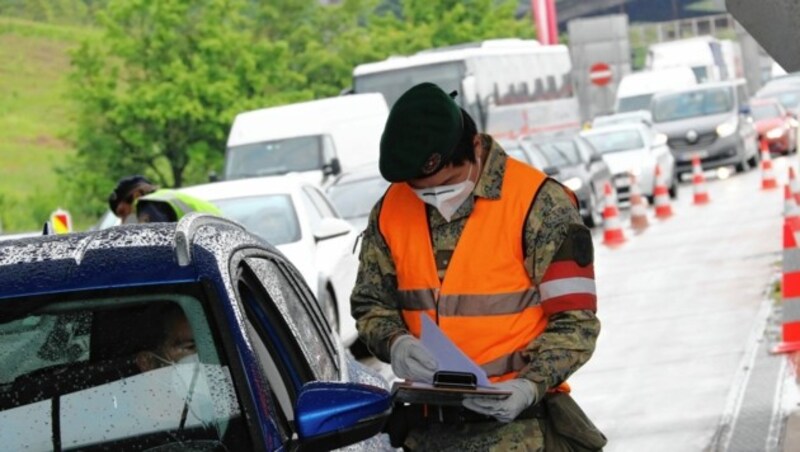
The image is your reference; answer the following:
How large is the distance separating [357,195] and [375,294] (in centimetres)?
1582

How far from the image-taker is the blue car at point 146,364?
4.30 m

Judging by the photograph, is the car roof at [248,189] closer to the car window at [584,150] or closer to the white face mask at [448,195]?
the white face mask at [448,195]

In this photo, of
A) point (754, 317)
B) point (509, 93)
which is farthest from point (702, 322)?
point (509, 93)

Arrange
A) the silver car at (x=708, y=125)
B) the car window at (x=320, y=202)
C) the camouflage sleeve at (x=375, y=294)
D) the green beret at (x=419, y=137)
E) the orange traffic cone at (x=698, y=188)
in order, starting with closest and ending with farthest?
the green beret at (x=419, y=137) < the camouflage sleeve at (x=375, y=294) < the car window at (x=320, y=202) < the orange traffic cone at (x=698, y=188) < the silver car at (x=708, y=125)

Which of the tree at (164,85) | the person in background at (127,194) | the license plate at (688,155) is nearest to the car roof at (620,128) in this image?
the license plate at (688,155)

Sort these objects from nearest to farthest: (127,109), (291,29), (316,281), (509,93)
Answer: (316,281)
(509,93)
(127,109)
(291,29)

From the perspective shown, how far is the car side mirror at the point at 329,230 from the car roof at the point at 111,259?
10434 mm

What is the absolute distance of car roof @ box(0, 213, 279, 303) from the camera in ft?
14.5

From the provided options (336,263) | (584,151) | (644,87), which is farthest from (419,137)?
(644,87)

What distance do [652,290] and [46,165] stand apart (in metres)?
60.0

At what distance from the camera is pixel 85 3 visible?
105 metres

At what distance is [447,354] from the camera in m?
4.77

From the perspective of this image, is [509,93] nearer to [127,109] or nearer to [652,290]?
[127,109]

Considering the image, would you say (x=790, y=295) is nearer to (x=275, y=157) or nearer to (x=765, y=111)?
(x=275, y=157)
